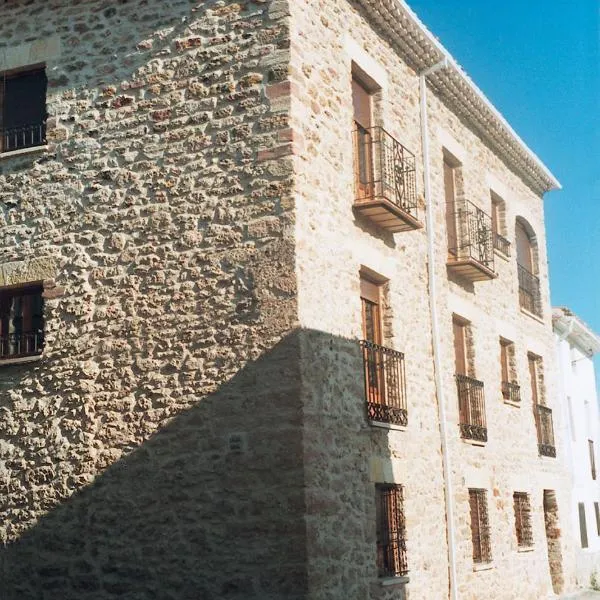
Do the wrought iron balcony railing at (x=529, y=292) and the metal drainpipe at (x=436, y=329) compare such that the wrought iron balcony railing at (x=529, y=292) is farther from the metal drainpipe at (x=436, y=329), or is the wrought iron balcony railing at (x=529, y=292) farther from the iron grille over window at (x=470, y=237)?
the metal drainpipe at (x=436, y=329)

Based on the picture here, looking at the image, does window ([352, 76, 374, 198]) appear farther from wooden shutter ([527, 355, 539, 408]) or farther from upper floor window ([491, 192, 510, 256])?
wooden shutter ([527, 355, 539, 408])

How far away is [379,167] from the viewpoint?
1332 cm

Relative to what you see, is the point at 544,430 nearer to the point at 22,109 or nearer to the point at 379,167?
the point at 379,167

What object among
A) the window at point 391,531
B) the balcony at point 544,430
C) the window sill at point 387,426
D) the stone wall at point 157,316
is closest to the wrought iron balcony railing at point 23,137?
the stone wall at point 157,316

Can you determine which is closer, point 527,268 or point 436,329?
point 436,329

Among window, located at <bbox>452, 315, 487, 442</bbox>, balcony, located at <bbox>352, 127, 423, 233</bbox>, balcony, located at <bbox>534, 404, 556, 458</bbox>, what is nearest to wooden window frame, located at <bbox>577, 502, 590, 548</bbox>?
balcony, located at <bbox>534, 404, 556, 458</bbox>

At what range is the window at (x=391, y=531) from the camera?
40.1 feet

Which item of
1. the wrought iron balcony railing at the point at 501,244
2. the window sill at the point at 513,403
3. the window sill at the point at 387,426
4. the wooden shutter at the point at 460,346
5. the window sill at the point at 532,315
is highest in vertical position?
the wrought iron balcony railing at the point at 501,244

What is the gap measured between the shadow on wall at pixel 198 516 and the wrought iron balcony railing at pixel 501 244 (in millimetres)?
8045

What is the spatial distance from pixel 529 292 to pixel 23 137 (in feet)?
35.1

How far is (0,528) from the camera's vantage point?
11828 millimetres

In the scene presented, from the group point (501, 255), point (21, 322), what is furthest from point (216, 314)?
point (501, 255)

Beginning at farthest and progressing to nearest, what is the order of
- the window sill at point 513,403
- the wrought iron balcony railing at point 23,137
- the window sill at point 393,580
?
the window sill at point 513,403, the wrought iron balcony railing at point 23,137, the window sill at point 393,580

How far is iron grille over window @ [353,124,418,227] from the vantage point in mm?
13156
